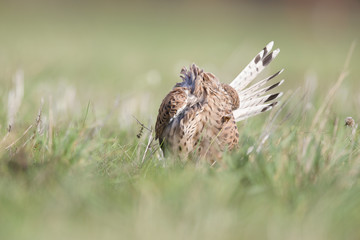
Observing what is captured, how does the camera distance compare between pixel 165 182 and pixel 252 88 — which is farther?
pixel 252 88

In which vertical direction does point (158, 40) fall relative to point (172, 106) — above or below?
above

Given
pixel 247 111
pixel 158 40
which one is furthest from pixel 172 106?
pixel 158 40

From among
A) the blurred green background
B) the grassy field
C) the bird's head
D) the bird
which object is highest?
the blurred green background

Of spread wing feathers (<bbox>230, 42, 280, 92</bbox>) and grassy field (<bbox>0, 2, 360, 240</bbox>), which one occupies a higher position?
spread wing feathers (<bbox>230, 42, 280, 92</bbox>)

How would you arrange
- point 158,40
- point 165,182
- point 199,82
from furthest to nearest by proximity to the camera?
point 158,40
point 199,82
point 165,182

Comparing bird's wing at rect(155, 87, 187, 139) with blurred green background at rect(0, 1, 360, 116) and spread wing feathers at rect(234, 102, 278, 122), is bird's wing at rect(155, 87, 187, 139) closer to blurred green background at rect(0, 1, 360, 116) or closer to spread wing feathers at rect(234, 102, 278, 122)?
spread wing feathers at rect(234, 102, 278, 122)

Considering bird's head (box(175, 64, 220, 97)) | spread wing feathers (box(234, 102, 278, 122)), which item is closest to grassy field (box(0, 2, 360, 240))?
spread wing feathers (box(234, 102, 278, 122))

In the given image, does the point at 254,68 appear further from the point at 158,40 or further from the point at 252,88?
the point at 158,40

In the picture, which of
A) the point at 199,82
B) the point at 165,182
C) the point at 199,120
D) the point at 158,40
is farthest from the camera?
the point at 158,40

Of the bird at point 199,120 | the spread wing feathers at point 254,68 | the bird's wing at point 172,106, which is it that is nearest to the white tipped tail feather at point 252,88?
the spread wing feathers at point 254,68

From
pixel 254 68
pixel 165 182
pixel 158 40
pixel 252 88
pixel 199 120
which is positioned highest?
pixel 158 40

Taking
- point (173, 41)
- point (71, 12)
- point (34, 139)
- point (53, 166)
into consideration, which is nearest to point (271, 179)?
point (53, 166)

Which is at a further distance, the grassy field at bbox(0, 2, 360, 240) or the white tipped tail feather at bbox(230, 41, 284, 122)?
the white tipped tail feather at bbox(230, 41, 284, 122)

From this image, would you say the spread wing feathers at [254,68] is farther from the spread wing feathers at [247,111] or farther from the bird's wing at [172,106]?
the bird's wing at [172,106]
